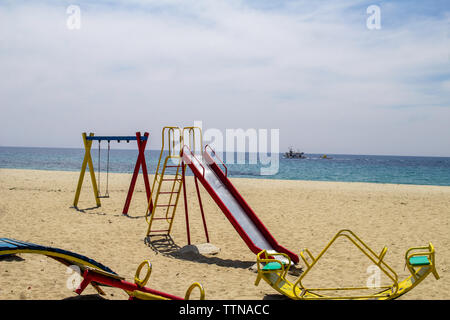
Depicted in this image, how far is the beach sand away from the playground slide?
0.57 meters

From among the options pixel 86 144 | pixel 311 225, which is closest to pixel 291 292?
pixel 311 225

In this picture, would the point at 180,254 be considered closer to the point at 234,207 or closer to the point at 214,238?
the point at 234,207

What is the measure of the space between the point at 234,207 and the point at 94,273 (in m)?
4.09

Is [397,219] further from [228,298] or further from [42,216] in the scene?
[42,216]

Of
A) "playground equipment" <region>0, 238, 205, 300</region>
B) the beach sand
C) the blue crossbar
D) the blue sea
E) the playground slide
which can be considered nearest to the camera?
"playground equipment" <region>0, 238, 205, 300</region>

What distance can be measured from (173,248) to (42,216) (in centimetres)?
505

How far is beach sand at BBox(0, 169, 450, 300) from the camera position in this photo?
6070 millimetres

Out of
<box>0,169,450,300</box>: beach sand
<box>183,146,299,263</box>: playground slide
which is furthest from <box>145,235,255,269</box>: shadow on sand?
<box>183,146,299,263</box>: playground slide

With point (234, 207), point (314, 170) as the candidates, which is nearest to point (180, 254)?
point (234, 207)

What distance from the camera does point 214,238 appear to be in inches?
386

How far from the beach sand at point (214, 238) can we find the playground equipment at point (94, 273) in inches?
22.5

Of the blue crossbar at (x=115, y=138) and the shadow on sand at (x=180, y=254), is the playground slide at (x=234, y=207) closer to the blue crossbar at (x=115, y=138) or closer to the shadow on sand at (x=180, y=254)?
the shadow on sand at (x=180, y=254)

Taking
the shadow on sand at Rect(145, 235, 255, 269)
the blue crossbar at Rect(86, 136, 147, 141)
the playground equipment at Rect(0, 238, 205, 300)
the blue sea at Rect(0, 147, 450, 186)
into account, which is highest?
the blue crossbar at Rect(86, 136, 147, 141)

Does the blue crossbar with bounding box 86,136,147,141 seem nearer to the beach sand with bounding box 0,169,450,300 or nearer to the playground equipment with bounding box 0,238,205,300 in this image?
the beach sand with bounding box 0,169,450,300
